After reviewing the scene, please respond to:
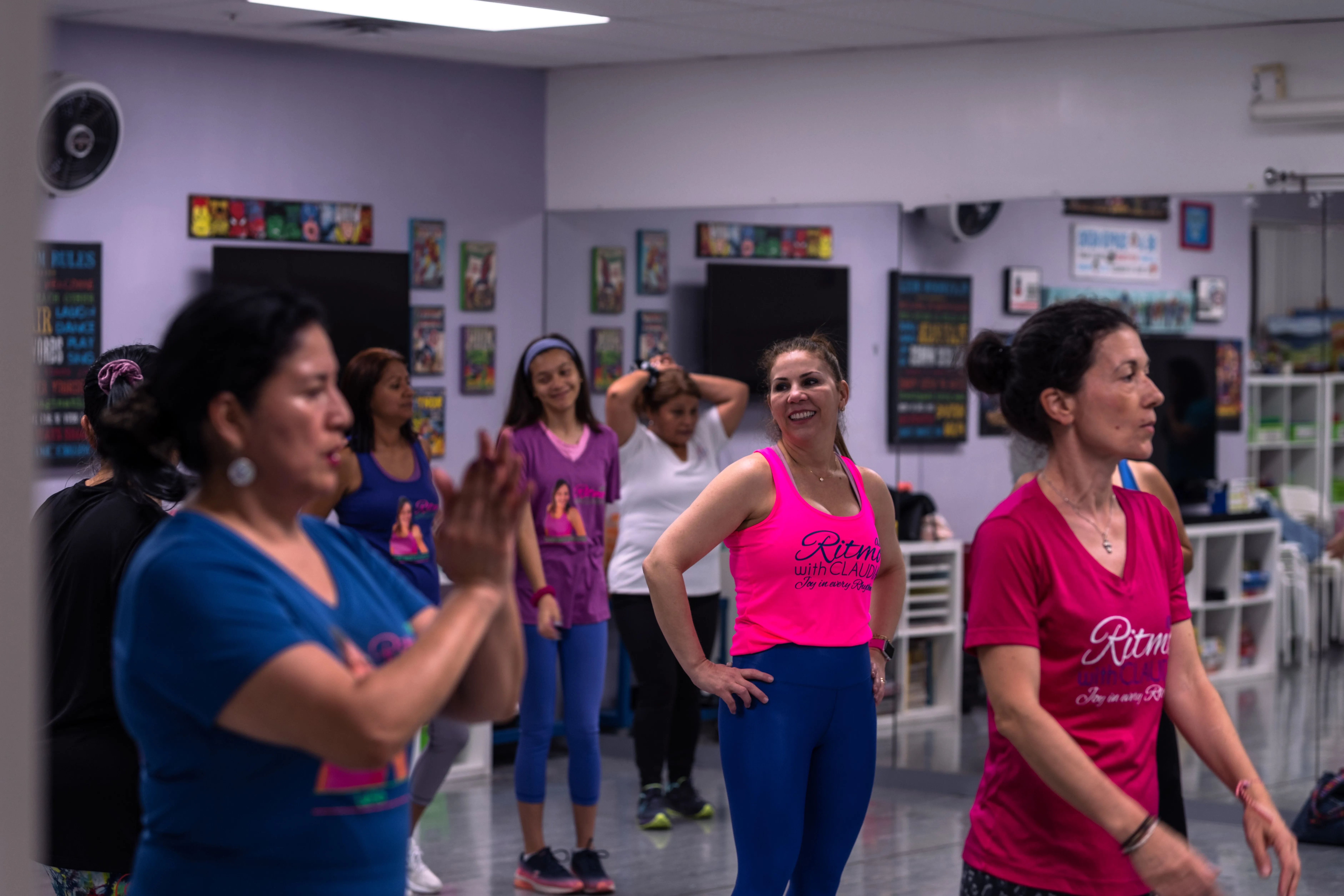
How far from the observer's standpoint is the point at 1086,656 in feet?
6.96

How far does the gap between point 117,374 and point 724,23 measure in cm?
363

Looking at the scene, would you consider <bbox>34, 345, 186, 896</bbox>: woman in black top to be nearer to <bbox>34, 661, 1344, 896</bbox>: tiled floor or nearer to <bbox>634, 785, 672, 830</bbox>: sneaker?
<bbox>34, 661, 1344, 896</bbox>: tiled floor

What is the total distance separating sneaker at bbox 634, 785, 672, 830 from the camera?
525 cm

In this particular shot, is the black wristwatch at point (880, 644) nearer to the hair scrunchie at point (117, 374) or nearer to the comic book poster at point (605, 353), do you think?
the hair scrunchie at point (117, 374)

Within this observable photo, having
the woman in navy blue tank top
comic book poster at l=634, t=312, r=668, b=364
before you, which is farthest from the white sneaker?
comic book poster at l=634, t=312, r=668, b=364

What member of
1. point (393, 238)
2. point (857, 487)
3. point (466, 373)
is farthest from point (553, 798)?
point (857, 487)

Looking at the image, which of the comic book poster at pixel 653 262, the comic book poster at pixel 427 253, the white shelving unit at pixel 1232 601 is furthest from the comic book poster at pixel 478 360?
the white shelving unit at pixel 1232 601

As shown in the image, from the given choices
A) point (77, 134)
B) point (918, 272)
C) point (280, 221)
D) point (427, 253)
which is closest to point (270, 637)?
point (77, 134)

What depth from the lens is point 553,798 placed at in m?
5.75

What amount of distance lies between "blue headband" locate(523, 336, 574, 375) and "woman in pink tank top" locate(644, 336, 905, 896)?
5.07 ft

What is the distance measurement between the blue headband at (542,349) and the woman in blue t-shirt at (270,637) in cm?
308

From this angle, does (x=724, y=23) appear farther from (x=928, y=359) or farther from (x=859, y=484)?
(x=859, y=484)

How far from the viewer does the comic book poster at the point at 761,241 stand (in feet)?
20.3

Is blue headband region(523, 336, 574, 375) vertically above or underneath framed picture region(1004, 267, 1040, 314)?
underneath
